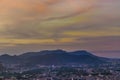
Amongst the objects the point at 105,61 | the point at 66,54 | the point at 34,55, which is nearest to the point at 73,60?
the point at 66,54

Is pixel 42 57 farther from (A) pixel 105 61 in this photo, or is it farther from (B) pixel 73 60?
(A) pixel 105 61

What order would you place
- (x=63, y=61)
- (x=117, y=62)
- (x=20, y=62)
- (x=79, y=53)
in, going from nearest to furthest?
(x=20, y=62), (x=117, y=62), (x=63, y=61), (x=79, y=53)

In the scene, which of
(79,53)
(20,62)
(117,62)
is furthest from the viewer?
(79,53)

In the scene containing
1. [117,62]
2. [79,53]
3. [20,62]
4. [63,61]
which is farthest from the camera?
[79,53]

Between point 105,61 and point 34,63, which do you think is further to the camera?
point 105,61

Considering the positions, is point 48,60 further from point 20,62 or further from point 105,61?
point 105,61

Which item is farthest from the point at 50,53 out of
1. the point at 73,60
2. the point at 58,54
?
the point at 73,60
